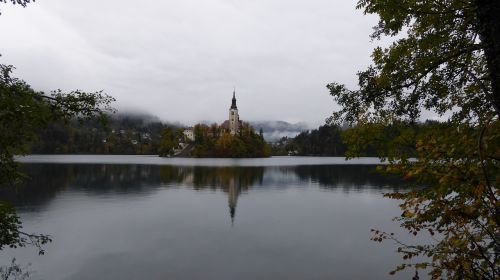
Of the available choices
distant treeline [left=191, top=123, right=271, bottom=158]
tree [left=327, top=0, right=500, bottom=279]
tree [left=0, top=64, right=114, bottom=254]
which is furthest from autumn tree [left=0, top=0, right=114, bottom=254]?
distant treeline [left=191, top=123, right=271, bottom=158]

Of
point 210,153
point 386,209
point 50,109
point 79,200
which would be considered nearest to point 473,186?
point 50,109

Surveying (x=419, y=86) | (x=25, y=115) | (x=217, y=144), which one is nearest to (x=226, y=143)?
(x=217, y=144)

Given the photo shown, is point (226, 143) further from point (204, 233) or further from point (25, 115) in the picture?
point (25, 115)

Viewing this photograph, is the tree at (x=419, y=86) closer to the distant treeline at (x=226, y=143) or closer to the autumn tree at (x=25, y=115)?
the autumn tree at (x=25, y=115)

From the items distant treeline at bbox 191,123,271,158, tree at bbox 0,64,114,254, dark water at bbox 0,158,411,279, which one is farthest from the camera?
distant treeline at bbox 191,123,271,158

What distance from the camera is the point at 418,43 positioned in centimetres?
920

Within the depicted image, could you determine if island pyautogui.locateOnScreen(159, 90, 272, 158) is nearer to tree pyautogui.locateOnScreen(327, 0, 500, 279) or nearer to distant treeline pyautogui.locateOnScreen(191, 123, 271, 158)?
distant treeline pyautogui.locateOnScreen(191, 123, 271, 158)

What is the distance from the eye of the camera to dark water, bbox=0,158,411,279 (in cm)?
1823

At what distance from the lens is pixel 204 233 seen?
25.8 meters

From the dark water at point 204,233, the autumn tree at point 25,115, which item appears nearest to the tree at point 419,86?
the dark water at point 204,233

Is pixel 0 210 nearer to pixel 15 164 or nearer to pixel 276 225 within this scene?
pixel 15 164

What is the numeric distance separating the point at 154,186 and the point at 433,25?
47.5 meters

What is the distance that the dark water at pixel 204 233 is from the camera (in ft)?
59.8

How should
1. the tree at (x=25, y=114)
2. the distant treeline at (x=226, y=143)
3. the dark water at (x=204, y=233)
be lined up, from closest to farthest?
1. the tree at (x=25, y=114)
2. the dark water at (x=204, y=233)
3. the distant treeline at (x=226, y=143)
